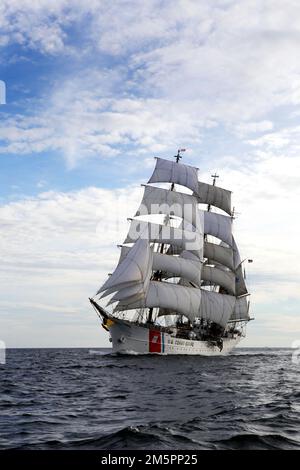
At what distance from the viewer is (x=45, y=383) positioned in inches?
1234

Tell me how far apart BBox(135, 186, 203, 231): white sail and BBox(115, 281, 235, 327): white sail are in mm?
11205

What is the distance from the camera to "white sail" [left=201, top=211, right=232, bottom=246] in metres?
86.9

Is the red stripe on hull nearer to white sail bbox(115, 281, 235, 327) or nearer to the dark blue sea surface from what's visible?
white sail bbox(115, 281, 235, 327)

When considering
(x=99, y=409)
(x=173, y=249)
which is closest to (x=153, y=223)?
(x=173, y=249)

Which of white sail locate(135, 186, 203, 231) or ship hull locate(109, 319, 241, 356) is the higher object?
white sail locate(135, 186, 203, 231)

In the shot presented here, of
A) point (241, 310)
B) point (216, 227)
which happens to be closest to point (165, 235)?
point (216, 227)

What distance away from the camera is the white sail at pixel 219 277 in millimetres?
84000

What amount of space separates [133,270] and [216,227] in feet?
99.1

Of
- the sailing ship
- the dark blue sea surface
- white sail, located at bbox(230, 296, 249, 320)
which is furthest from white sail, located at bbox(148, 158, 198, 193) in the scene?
the dark blue sea surface

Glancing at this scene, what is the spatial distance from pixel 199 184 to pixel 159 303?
97.1 ft

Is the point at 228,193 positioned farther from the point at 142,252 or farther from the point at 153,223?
the point at 142,252

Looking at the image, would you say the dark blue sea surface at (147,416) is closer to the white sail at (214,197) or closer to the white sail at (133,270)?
the white sail at (133,270)
